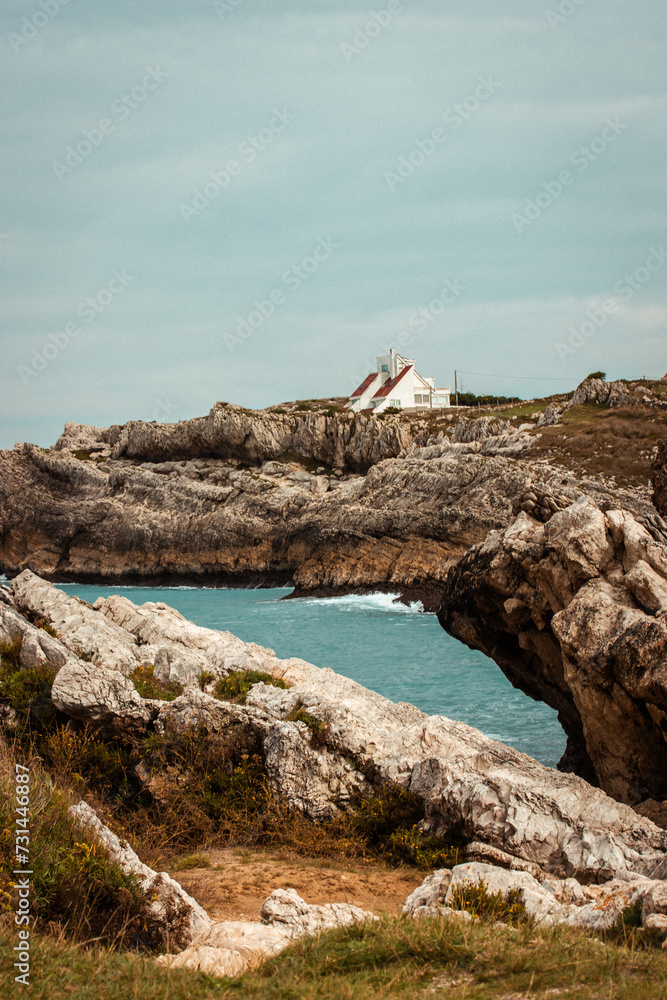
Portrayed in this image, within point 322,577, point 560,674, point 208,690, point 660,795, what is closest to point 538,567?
point 560,674

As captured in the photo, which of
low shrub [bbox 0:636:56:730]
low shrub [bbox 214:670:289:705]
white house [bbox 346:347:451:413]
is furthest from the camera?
white house [bbox 346:347:451:413]

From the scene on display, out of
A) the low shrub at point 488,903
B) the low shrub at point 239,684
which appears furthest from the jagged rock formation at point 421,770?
the low shrub at point 488,903

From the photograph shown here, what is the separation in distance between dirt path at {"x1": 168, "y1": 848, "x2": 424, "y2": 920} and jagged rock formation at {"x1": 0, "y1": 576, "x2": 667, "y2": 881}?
91cm

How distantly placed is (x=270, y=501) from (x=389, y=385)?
39.8m

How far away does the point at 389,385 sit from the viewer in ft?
315

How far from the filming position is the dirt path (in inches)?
269

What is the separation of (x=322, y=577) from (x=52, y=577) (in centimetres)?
3430

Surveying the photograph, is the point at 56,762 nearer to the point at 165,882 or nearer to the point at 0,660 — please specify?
the point at 0,660

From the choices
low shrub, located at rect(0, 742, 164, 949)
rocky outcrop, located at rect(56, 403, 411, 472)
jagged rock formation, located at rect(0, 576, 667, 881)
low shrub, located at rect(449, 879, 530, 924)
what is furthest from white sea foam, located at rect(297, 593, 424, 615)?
low shrub, located at rect(0, 742, 164, 949)

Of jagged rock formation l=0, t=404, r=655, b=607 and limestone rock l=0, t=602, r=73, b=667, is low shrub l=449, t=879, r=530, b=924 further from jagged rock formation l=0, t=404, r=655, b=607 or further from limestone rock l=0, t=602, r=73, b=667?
jagged rock formation l=0, t=404, r=655, b=607

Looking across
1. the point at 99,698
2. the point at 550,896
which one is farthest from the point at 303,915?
the point at 99,698

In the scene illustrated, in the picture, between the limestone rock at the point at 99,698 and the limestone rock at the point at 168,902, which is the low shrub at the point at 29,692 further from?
the limestone rock at the point at 168,902

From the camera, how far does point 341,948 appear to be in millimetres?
5062

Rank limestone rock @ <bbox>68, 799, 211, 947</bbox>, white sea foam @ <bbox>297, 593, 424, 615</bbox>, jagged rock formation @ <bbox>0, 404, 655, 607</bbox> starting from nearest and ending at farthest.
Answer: limestone rock @ <bbox>68, 799, 211, 947</bbox> < white sea foam @ <bbox>297, 593, 424, 615</bbox> < jagged rock formation @ <bbox>0, 404, 655, 607</bbox>
